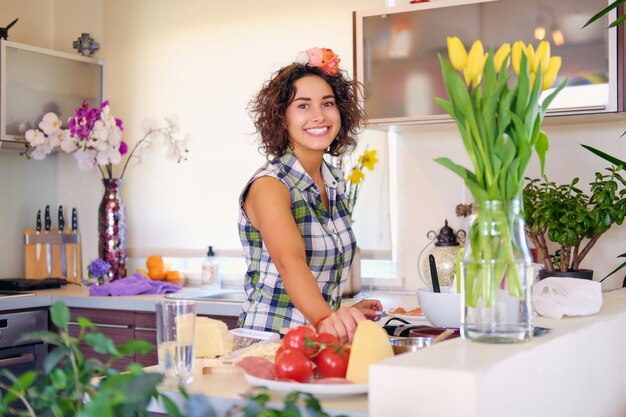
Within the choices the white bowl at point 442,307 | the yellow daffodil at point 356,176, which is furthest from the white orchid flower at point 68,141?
the white bowl at point 442,307

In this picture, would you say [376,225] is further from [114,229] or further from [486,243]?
[486,243]

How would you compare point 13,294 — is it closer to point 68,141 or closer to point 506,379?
point 68,141

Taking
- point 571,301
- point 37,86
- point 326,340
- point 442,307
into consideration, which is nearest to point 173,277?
point 37,86

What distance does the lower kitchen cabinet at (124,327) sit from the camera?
3.56 meters

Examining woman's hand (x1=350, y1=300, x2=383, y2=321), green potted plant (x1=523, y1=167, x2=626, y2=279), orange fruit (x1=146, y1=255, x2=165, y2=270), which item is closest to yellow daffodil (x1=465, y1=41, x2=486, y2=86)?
woman's hand (x1=350, y1=300, x2=383, y2=321)

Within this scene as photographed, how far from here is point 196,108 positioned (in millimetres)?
4348

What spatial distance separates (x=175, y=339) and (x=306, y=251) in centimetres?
90

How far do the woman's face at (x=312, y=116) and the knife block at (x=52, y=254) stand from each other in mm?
2337

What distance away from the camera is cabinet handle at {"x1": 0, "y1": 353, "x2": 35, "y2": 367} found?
11.7 feet

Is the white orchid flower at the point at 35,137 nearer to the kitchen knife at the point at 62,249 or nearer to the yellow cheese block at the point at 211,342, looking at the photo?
the kitchen knife at the point at 62,249

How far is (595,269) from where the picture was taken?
11.1 feet

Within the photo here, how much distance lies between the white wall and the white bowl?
1699 millimetres

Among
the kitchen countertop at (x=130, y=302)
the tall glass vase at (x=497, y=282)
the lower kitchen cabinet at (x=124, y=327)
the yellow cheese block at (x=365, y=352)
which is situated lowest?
the lower kitchen cabinet at (x=124, y=327)

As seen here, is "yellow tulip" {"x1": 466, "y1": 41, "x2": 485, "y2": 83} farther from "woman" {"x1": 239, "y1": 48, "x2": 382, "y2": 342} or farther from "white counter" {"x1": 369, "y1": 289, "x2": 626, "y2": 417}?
"woman" {"x1": 239, "y1": 48, "x2": 382, "y2": 342}
